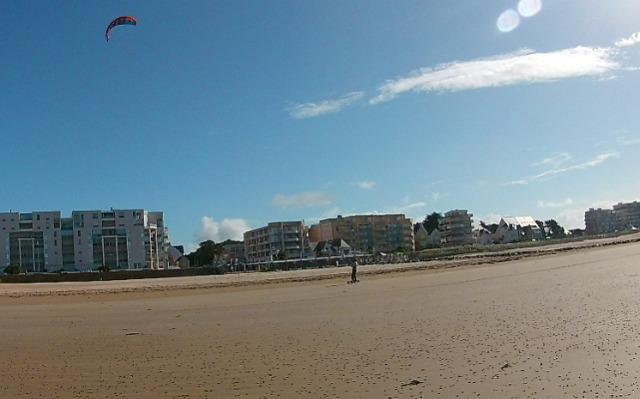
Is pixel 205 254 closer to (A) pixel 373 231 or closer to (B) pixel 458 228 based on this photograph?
(A) pixel 373 231

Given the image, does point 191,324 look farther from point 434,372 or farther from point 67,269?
point 67,269

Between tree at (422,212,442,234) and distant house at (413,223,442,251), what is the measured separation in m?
3.03

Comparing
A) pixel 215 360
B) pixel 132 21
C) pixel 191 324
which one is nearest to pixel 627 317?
pixel 215 360

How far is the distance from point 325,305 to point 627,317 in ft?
32.7

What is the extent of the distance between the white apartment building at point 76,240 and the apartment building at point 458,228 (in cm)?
8166

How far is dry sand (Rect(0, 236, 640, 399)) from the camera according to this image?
8.29m

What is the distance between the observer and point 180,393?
852 centimetres

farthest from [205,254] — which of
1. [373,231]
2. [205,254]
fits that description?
[373,231]

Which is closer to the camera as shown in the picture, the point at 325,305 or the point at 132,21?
the point at 325,305

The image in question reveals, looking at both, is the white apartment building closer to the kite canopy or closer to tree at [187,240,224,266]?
tree at [187,240,224,266]

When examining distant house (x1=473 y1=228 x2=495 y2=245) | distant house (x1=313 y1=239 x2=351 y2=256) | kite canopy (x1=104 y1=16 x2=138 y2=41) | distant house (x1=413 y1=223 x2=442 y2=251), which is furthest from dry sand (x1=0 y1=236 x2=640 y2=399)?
distant house (x1=473 y1=228 x2=495 y2=245)

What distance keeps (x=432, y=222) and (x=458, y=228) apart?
20.1 meters

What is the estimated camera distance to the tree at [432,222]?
614 ft

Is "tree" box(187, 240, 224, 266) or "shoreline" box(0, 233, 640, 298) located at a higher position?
"tree" box(187, 240, 224, 266)
